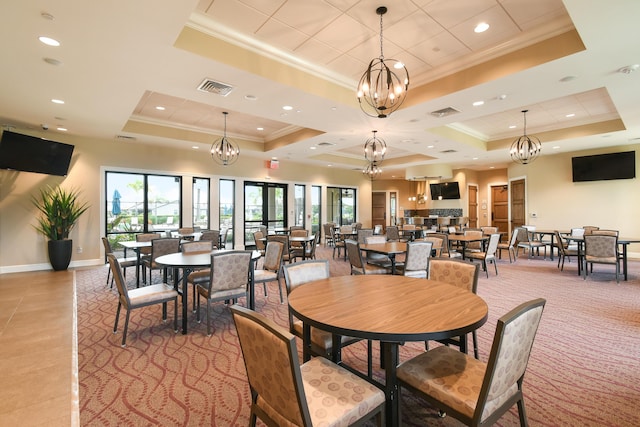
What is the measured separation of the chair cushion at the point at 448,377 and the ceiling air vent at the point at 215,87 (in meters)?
4.40

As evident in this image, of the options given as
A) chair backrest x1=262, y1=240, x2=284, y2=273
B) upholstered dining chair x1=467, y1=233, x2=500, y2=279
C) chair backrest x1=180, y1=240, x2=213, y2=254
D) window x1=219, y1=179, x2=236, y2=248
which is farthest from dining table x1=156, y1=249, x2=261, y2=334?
window x1=219, y1=179, x2=236, y2=248

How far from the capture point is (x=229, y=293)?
3619 millimetres

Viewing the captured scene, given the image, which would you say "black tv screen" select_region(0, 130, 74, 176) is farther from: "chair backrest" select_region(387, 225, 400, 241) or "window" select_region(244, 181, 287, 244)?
"chair backrest" select_region(387, 225, 400, 241)

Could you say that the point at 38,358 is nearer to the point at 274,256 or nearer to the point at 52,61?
the point at 274,256

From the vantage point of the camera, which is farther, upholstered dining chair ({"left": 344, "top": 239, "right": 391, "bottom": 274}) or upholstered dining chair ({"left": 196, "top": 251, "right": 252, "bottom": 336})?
upholstered dining chair ({"left": 344, "top": 239, "right": 391, "bottom": 274})

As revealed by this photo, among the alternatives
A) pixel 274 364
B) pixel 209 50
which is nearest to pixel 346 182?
pixel 209 50

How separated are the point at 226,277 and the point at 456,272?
2.43m

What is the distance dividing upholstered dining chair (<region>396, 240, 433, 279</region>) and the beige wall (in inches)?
281

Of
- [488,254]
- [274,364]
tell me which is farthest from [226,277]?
[488,254]

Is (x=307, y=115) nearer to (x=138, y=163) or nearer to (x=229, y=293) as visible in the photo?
(x=229, y=293)

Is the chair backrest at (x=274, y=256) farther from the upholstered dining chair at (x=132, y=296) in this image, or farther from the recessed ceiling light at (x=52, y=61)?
the recessed ceiling light at (x=52, y=61)

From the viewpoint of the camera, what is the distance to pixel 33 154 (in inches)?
255

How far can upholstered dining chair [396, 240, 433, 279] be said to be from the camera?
4.34 metres

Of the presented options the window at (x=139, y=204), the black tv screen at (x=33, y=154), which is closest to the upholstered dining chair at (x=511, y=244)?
the window at (x=139, y=204)
